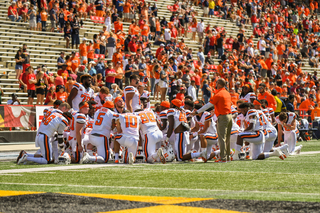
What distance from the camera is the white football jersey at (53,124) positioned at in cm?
1113

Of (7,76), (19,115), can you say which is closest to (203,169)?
(19,115)

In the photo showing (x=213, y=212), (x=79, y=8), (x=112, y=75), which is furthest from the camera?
(x=79, y=8)

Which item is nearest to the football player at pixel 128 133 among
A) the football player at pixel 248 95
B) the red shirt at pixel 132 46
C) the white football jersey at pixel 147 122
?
the white football jersey at pixel 147 122

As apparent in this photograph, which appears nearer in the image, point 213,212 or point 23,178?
point 213,212

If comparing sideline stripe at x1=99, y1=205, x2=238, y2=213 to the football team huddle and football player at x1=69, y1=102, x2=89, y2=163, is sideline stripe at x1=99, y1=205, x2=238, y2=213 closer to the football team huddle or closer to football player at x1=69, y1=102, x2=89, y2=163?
the football team huddle

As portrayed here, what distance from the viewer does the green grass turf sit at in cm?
648

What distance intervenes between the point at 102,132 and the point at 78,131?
0.54m

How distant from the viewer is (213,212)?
4.99 metres

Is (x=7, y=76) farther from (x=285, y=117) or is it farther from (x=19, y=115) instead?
(x=285, y=117)

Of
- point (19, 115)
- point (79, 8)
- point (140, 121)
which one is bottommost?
point (19, 115)

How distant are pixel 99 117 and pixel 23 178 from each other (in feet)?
10.8

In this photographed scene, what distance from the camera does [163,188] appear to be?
700 centimetres

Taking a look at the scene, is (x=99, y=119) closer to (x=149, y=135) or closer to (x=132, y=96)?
(x=149, y=135)

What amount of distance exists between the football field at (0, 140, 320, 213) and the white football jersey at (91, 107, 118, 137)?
3.77 feet
